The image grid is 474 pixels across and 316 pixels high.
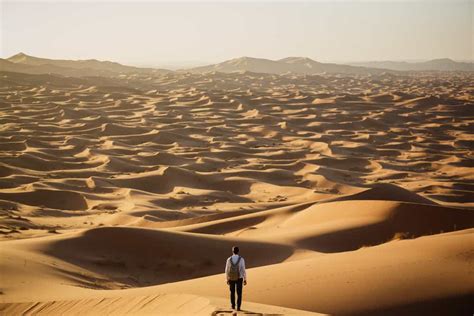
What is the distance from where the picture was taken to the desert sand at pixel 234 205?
793 centimetres

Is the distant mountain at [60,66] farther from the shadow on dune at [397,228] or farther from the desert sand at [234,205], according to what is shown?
the shadow on dune at [397,228]

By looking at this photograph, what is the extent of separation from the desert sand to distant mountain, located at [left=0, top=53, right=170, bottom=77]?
32.0 meters

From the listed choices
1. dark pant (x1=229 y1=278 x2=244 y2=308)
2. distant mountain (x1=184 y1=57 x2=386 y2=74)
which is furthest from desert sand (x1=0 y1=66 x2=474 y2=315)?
distant mountain (x1=184 y1=57 x2=386 y2=74)

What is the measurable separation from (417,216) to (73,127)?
24.1 metres

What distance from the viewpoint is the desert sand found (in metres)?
7.93

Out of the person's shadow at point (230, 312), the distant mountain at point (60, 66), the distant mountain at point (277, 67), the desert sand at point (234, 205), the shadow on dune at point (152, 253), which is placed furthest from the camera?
the distant mountain at point (277, 67)

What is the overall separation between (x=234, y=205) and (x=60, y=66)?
73.2 meters

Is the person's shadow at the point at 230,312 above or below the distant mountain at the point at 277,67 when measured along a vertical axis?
below

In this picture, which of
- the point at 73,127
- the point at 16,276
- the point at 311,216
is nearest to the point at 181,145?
the point at 73,127

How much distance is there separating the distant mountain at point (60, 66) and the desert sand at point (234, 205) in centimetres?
3200

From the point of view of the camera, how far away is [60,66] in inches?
3371

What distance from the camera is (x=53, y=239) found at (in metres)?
11.2

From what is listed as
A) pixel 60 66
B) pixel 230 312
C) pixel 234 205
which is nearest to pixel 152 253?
pixel 230 312

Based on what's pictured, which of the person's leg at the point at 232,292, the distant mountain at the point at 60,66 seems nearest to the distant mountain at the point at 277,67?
the distant mountain at the point at 60,66
